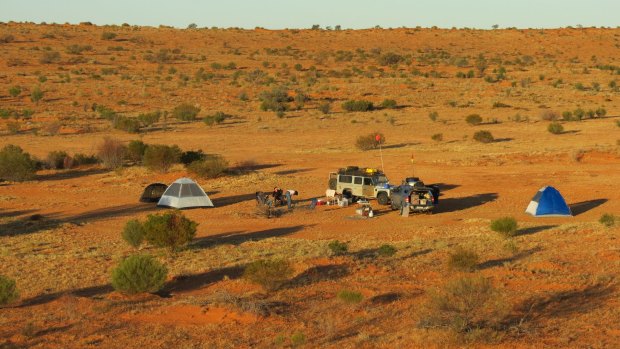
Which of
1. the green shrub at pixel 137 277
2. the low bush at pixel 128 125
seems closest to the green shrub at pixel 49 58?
the low bush at pixel 128 125

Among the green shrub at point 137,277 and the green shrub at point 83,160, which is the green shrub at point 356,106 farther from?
the green shrub at point 137,277

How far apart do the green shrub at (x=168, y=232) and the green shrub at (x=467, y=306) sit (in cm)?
967

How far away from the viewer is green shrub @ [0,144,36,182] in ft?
123


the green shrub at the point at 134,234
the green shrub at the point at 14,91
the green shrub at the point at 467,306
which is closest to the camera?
the green shrub at the point at 467,306

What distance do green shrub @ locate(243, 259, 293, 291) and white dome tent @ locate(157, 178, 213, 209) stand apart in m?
14.1

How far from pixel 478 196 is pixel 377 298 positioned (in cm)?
1758

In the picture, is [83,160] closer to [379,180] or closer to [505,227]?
[379,180]

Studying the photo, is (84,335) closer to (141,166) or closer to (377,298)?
(377,298)

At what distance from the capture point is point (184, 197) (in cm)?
3139

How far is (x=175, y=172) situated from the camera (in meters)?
39.8


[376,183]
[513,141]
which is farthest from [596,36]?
[376,183]

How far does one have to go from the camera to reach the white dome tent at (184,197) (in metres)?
31.3

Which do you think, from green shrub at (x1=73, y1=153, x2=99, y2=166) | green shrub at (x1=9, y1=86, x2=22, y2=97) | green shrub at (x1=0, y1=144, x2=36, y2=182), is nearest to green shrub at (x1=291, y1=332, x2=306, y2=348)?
green shrub at (x1=0, y1=144, x2=36, y2=182)

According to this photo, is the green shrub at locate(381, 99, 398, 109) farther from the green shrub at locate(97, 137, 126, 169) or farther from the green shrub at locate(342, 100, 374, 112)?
the green shrub at locate(97, 137, 126, 169)
